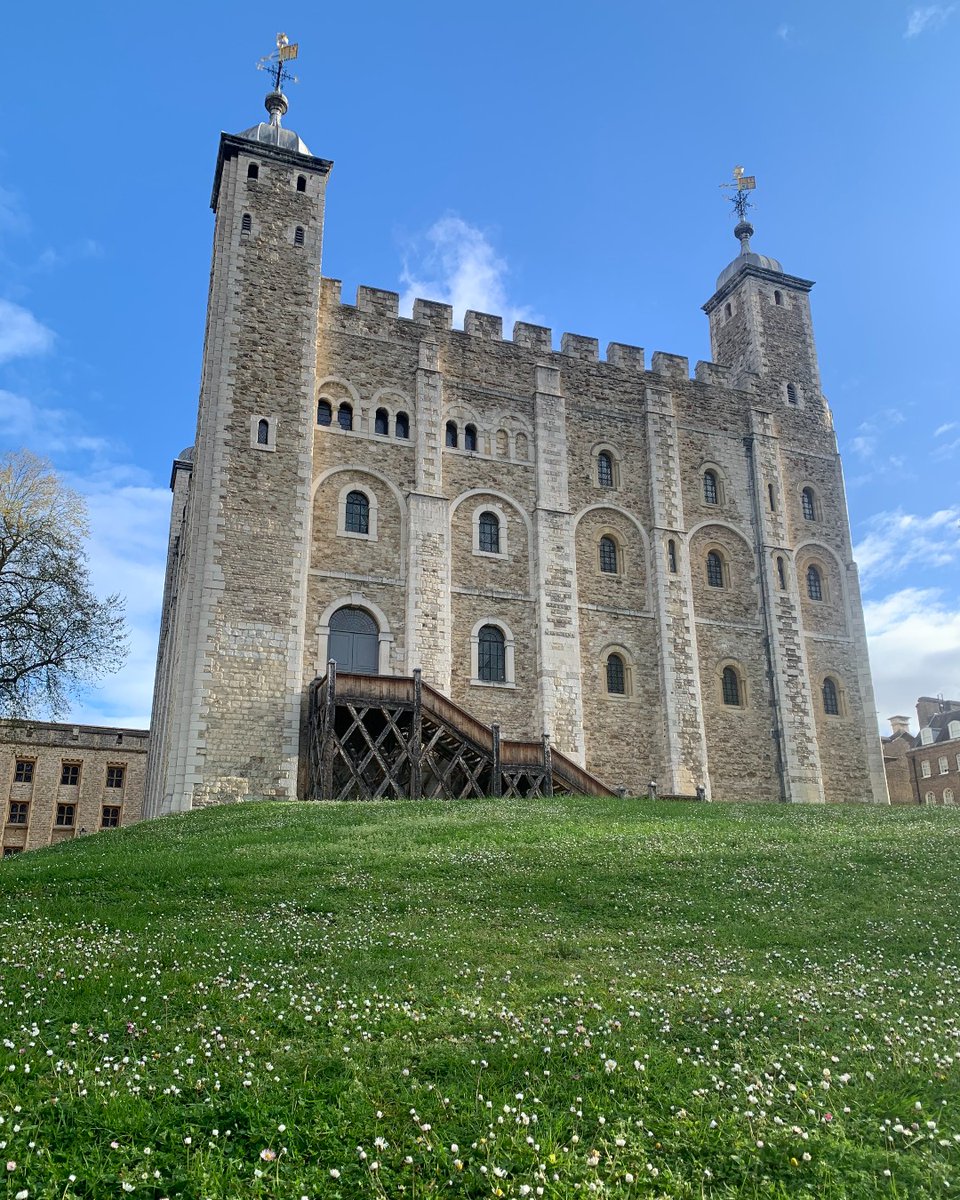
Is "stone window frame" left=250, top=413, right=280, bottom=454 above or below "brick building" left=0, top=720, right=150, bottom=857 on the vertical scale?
above

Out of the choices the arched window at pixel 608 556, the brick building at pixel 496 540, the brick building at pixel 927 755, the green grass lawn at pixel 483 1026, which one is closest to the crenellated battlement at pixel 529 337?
the brick building at pixel 496 540

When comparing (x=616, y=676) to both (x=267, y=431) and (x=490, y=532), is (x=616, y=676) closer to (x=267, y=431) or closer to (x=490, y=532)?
(x=490, y=532)

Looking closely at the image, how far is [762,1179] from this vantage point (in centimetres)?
531

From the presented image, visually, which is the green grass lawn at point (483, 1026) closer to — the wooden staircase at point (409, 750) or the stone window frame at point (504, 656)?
the wooden staircase at point (409, 750)

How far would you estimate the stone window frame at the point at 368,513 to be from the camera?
87.7 feet

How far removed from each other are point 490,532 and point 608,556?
13.4ft

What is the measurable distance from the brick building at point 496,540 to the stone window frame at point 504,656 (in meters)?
0.06

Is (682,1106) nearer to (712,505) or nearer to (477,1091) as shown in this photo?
(477,1091)

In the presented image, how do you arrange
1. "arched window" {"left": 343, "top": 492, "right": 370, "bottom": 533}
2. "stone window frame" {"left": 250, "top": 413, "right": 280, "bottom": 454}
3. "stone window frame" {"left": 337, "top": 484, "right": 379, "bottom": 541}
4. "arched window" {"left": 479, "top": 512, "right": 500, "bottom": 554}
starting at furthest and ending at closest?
"arched window" {"left": 479, "top": 512, "right": 500, "bottom": 554}, "arched window" {"left": 343, "top": 492, "right": 370, "bottom": 533}, "stone window frame" {"left": 337, "top": 484, "right": 379, "bottom": 541}, "stone window frame" {"left": 250, "top": 413, "right": 280, "bottom": 454}

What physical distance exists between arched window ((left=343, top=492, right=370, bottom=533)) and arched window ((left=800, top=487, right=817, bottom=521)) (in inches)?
612

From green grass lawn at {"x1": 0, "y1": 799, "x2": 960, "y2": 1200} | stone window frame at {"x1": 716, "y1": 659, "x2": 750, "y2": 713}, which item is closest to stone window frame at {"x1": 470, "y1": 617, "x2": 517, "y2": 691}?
stone window frame at {"x1": 716, "y1": 659, "x2": 750, "y2": 713}

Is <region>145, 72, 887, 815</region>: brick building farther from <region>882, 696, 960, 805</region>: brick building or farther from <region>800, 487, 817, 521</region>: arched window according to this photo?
<region>882, 696, 960, 805</region>: brick building

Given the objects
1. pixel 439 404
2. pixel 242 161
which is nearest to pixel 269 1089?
pixel 439 404

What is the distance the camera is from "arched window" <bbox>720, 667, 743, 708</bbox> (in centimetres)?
3095
